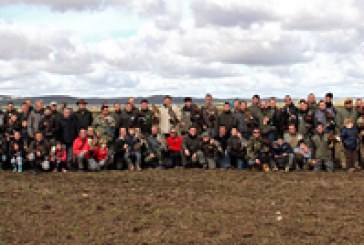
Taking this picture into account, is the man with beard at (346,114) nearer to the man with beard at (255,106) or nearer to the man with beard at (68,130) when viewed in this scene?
the man with beard at (255,106)

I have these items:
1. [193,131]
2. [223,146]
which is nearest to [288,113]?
[223,146]

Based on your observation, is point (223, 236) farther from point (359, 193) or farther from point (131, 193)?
point (359, 193)

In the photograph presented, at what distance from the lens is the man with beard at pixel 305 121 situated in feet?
61.6

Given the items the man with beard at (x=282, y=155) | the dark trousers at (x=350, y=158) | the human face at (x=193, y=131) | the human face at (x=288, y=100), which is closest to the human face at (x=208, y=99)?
the human face at (x=193, y=131)

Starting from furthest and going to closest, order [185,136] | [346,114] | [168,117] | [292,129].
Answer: [168,117] < [185,136] < [346,114] < [292,129]

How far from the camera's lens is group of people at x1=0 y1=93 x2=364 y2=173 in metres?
18.4

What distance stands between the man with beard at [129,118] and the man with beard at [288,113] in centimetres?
541

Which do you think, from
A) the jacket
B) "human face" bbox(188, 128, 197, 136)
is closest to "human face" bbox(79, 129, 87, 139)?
"human face" bbox(188, 128, 197, 136)

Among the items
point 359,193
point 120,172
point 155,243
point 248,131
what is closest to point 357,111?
point 248,131

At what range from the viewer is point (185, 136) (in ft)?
63.3

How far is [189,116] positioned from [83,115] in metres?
3.87

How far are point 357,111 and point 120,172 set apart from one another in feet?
28.2

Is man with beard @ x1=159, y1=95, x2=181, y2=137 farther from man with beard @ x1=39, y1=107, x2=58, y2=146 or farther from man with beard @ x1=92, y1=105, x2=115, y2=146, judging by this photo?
man with beard @ x1=39, y1=107, x2=58, y2=146

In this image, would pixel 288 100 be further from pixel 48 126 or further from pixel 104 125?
pixel 48 126
